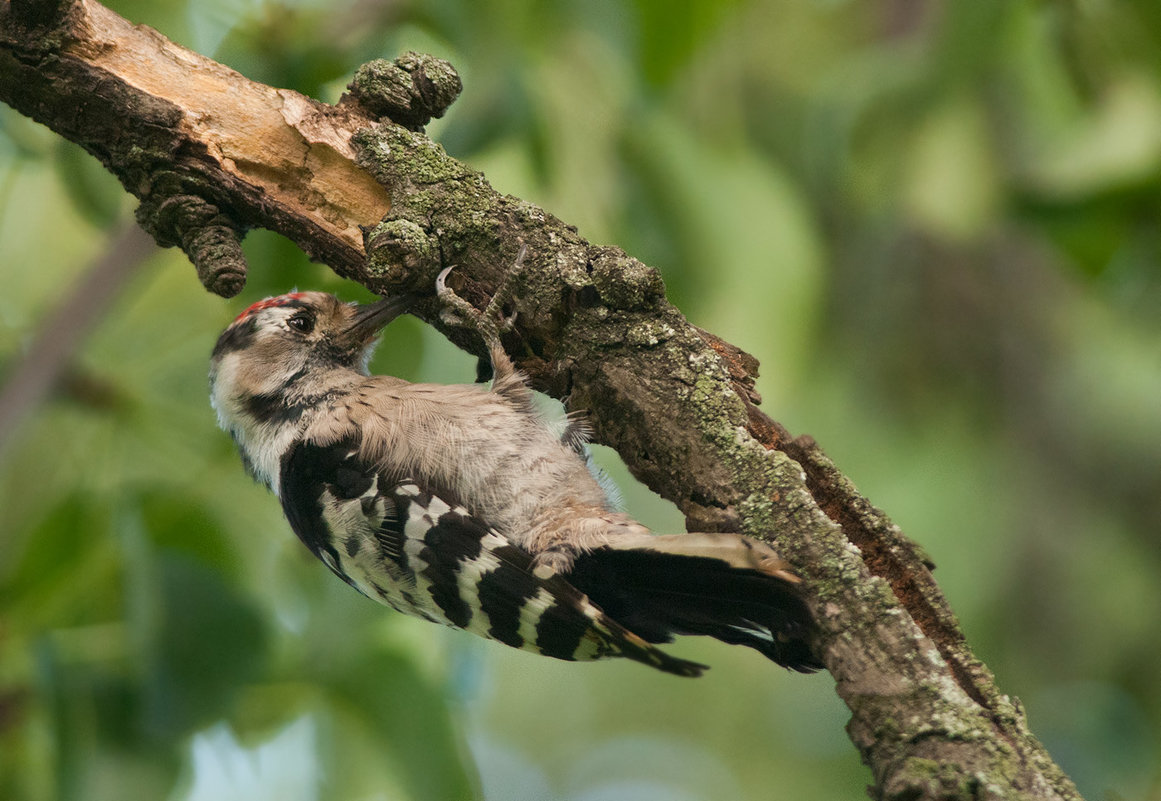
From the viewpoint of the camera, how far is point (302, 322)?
2.62 metres

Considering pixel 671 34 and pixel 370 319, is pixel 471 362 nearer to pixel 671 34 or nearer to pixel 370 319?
pixel 370 319

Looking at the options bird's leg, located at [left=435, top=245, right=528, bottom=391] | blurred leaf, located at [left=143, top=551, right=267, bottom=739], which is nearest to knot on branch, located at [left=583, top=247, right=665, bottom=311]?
bird's leg, located at [left=435, top=245, right=528, bottom=391]

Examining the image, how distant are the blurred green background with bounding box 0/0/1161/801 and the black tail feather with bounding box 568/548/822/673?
53 centimetres

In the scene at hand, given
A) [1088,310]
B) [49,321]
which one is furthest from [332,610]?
[1088,310]

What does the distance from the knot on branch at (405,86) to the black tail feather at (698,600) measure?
968 mm

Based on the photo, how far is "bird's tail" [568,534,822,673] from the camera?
1.54m

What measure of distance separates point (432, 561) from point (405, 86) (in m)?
0.99

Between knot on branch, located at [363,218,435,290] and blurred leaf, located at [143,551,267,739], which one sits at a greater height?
knot on branch, located at [363,218,435,290]

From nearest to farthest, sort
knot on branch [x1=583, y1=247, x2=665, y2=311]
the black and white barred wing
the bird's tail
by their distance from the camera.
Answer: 1. the bird's tail
2. knot on branch [x1=583, y1=247, x2=665, y2=311]
3. the black and white barred wing

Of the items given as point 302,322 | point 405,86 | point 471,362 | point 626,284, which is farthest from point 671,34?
point 302,322

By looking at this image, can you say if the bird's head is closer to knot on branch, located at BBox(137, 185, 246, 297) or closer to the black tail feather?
knot on branch, located at BBox(137, 185, 246, 297)

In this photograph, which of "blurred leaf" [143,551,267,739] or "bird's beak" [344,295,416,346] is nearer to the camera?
"blurred leaf" [143,551,267,739]

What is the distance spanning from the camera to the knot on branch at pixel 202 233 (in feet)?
5.94

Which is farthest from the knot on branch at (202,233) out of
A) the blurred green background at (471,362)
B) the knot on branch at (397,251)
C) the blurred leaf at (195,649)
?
the blurred leaf at (195,649)
